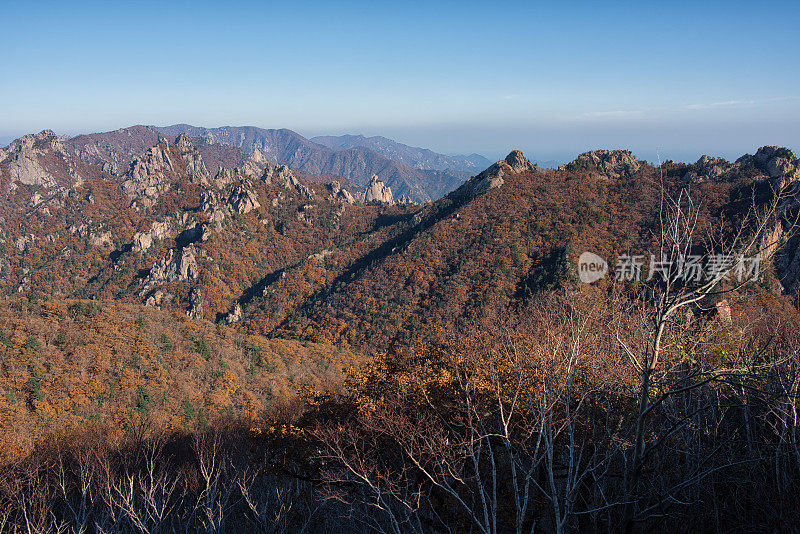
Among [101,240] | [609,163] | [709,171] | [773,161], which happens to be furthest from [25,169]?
[773,161]

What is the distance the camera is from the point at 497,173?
344ft

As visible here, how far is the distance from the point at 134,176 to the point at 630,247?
664 feet

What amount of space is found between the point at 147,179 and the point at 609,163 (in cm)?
18958

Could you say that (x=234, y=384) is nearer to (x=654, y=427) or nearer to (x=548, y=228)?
(x=654, y=427)

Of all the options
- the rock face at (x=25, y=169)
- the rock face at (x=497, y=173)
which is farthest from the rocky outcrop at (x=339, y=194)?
the rock face at (x=25, y=169)

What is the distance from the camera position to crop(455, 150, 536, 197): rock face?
340 feet

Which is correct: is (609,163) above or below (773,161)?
above

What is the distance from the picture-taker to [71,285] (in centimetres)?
13038

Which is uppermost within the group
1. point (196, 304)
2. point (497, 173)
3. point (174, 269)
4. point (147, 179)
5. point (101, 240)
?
point (147, 179)

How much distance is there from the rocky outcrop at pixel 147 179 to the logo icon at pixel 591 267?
172188 millimetres

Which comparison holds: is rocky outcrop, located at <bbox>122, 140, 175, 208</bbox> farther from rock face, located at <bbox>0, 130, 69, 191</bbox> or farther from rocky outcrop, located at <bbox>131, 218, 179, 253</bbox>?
rock face, located at <bbox>0, 130, 69, 191</bbox>

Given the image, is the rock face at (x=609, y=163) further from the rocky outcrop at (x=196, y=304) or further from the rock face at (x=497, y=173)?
the rocky outcrop at (x=196, y=304)

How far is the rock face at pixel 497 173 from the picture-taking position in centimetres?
10356

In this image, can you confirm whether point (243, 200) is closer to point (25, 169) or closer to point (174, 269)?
point (174, 269)
